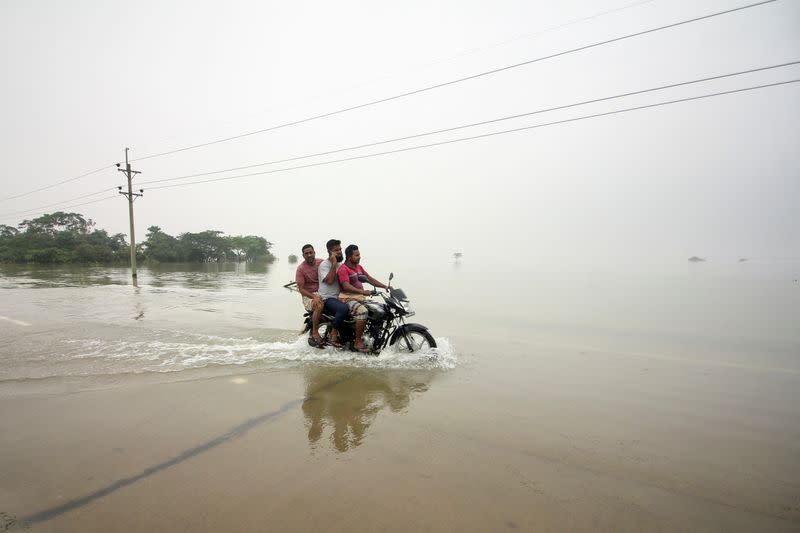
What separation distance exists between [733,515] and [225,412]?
15.6 feet

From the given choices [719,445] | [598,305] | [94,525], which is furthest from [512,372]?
[598,305]

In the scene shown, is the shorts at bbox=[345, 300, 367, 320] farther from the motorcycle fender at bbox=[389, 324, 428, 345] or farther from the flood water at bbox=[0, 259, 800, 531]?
the flood water at bbox=[0, 259, 800, 531]

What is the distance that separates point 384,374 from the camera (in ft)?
19.5

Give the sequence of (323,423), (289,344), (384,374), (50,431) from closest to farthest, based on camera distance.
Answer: (50,431) < (323,423) < (384,374) < (289,344)

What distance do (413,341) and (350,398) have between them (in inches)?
84.5

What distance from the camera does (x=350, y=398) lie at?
16.0 feet

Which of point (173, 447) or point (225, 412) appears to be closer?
point (173, 447)

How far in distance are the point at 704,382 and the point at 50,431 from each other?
8917mm

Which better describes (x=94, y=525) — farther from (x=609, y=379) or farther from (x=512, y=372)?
(x=609, y=379)

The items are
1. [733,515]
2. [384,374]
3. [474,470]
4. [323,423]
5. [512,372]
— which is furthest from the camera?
[512,372]

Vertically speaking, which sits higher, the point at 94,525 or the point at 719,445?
the point at 94,525

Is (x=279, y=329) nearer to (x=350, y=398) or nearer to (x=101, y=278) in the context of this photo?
(x=350, y=398)

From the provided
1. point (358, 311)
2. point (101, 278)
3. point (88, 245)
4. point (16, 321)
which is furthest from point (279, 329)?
point (88, 245)

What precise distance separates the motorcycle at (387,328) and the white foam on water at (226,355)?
143 mm
